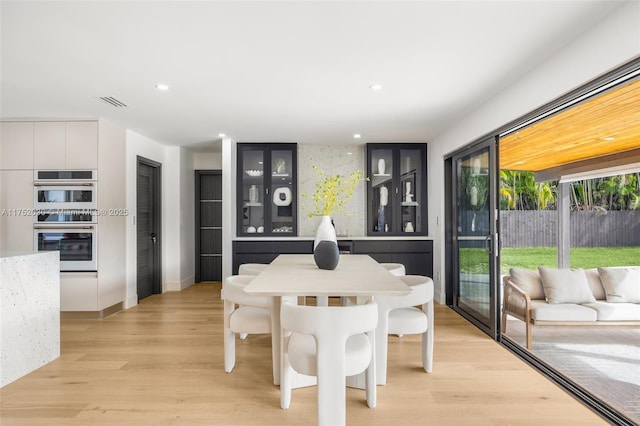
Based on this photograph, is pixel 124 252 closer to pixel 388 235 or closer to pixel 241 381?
pixel 241 381

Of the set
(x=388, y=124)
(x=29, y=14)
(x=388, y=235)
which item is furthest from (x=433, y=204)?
(x=29, y=14)

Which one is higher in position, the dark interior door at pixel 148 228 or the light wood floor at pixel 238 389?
the dark interior door at pixel 148 228

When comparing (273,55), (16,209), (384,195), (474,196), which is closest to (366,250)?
(384,195)

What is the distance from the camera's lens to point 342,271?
293 cm

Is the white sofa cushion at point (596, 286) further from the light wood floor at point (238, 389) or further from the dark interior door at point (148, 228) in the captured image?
the dark interior door at point (148, 228)

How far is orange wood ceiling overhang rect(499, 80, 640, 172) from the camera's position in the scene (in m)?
3.16

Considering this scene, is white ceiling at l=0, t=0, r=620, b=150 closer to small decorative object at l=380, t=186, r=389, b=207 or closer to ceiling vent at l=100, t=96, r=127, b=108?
ceiling vent at l=100, t=96, r=127, b=108

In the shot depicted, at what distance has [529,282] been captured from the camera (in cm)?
420

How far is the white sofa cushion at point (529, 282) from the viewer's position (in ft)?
13.6

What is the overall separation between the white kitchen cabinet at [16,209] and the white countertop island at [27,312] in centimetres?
151

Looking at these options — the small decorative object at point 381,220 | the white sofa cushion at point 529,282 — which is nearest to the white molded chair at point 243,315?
the white sofa cushion at point 529,282

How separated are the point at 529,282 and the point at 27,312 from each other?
4749mm

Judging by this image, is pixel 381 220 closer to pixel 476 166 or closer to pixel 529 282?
pixel 476 166

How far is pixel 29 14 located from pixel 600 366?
4.83 meters
